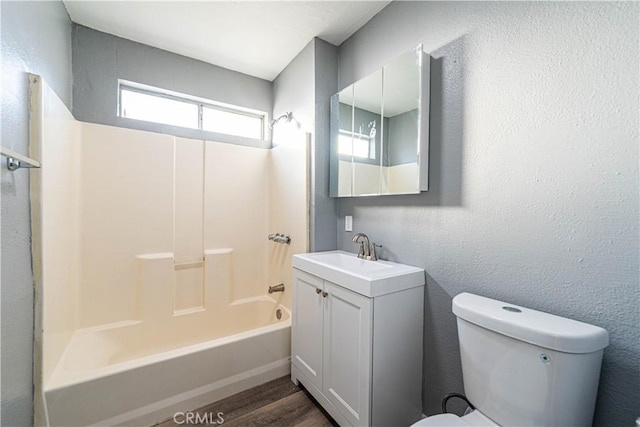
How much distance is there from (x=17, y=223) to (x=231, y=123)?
1858 mm

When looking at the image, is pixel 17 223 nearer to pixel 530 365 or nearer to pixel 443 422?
pixel 443 422

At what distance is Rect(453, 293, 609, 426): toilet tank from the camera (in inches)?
31.7

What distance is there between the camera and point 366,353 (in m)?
1.24

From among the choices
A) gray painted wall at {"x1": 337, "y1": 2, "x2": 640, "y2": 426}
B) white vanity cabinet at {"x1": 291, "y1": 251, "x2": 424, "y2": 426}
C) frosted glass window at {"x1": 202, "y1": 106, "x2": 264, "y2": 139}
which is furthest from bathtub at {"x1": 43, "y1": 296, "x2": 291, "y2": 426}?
frosted glass window at {"x1": 202, "y1": 106, "x2": 264, "y2": 139}

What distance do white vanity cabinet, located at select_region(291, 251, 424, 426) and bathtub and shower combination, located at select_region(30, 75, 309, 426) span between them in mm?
526

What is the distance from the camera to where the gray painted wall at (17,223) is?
1.01m

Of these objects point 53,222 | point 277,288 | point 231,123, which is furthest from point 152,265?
point 231,123

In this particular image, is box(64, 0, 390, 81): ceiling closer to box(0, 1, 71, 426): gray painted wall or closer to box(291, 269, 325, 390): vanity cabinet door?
box(0, 1, 71, 426): gray painted wall

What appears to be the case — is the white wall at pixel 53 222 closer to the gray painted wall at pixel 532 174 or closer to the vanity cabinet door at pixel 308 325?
the vanity cabinet door at pixel 308 325

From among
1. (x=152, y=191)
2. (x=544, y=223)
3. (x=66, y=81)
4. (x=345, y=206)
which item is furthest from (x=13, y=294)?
(x=544, y=223)

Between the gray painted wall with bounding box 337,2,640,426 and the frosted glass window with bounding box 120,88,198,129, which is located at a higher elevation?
the frosted glass window with bounding box 120,88,198,129

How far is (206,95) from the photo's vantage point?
8.02 ft

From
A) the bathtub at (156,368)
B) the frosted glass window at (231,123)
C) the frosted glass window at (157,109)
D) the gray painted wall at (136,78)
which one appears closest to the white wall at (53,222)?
the bathtub at (156,368)

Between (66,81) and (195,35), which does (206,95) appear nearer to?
(195,35)
